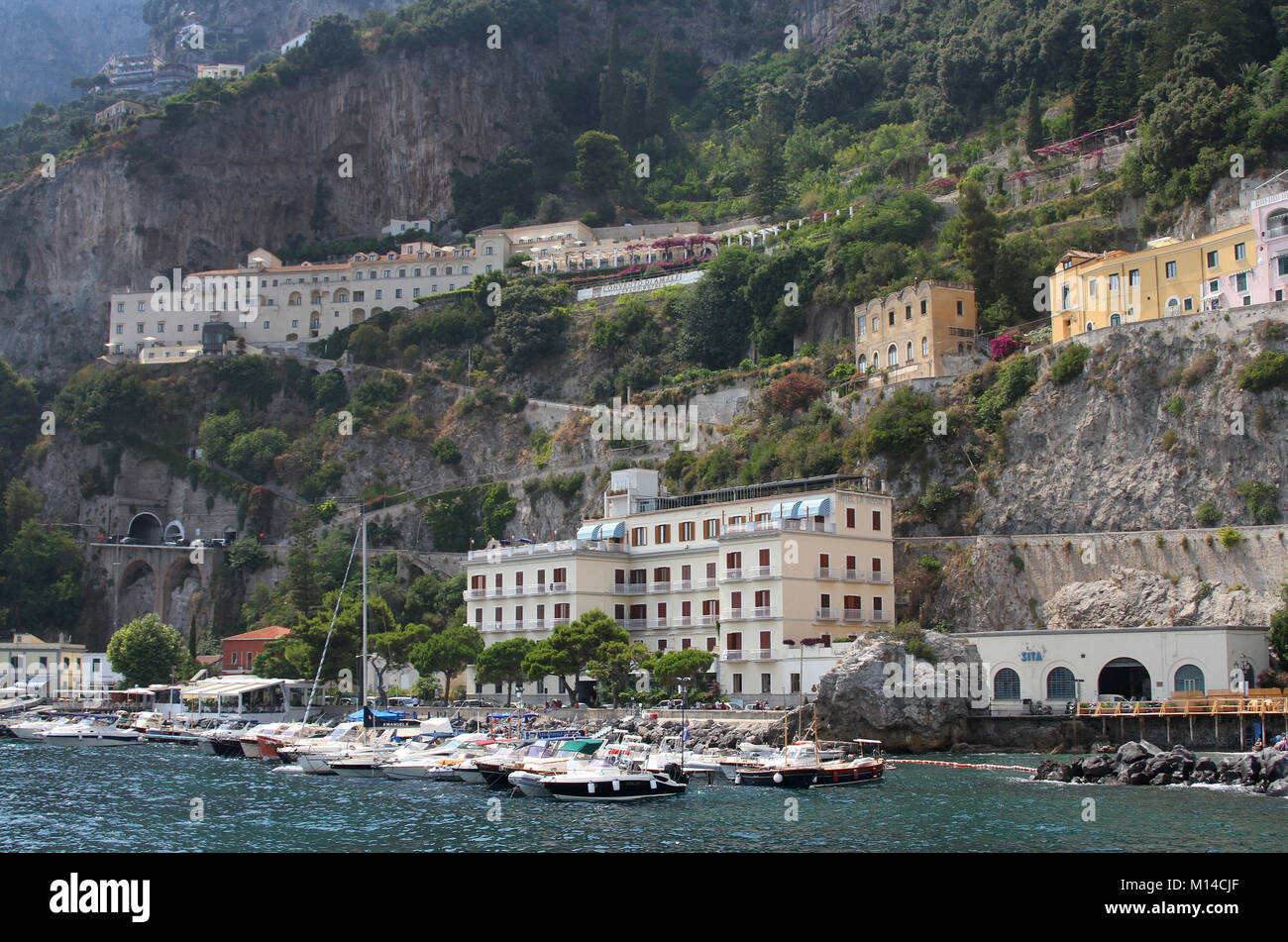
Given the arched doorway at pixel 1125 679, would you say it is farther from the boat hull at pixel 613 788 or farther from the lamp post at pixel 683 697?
the boat hull at pixel 613 788

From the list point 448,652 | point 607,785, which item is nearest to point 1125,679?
point 607,785

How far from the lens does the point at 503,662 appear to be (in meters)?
61.6

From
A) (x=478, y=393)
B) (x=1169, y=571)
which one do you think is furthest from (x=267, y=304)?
(x=1169, y=571)

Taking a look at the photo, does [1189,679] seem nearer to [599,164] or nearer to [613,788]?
[613,788]

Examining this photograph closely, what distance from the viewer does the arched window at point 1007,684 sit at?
53.1m

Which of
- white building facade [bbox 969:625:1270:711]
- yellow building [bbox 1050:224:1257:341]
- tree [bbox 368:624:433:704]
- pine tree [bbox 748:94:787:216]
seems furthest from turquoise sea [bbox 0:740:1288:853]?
pine tree [bbox 748:94:787:216]

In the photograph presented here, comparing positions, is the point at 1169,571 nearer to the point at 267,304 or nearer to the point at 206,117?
Answer: the point at 267,304

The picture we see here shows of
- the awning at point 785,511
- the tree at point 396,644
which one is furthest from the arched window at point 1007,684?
the tree at point 396,644

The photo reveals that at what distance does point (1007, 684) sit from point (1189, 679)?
732 centimetres

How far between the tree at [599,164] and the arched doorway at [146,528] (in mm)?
50176

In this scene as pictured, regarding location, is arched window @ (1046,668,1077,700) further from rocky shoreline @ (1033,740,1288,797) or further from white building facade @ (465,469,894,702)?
rocky shoreline @ (1033,740,1288,797)

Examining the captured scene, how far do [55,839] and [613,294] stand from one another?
241 feet

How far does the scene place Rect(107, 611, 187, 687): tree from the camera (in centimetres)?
8400

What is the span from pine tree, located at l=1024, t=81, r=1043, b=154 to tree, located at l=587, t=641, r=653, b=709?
49518 millimetres
